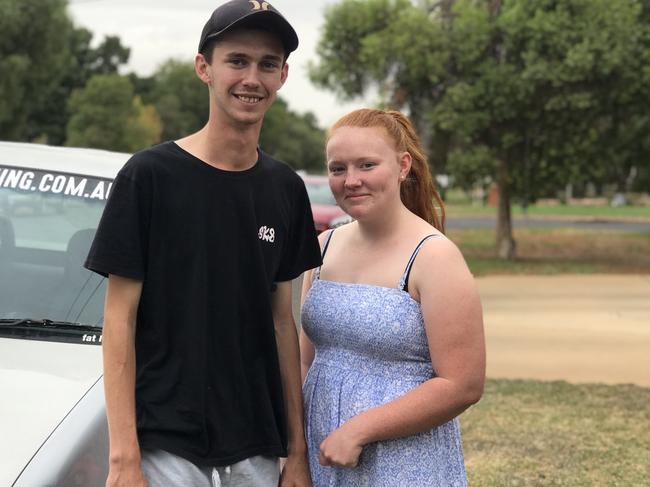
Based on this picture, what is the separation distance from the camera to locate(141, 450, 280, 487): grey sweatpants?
7.46 ft

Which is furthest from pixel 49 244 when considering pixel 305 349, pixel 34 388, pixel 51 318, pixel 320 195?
pixel 320 195

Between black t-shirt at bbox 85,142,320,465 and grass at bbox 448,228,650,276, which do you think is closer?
black t-shirt at bbox 85,142,320,465

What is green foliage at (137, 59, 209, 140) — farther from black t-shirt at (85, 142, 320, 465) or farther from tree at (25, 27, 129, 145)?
black t-shirt at (85, 142, 320, 465)

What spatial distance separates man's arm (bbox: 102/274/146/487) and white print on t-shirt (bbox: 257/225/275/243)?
30 cm

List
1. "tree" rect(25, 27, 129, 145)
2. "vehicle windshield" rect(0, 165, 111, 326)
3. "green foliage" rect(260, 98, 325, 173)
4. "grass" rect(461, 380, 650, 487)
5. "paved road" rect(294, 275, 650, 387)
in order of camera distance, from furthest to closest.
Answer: "green foliage" rect(260, 98, 325, 173), "tree" rect(25, 27, 129, 145), "paved road" rect(294, 275, 650, 387), "grass" rect(461, 380, 650, 487), "vehicle windshield" rect(0, 165, 111, 326)

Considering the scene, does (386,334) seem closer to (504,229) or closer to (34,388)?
(34,388)

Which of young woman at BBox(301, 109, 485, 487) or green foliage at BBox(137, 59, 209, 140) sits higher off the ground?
young woman at BBox(301, 109, 485, 487)

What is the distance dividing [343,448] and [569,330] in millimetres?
8867

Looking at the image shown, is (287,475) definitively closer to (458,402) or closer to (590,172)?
(458,402)

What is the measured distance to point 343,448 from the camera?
242 centimetres

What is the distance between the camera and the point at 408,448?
247 cm

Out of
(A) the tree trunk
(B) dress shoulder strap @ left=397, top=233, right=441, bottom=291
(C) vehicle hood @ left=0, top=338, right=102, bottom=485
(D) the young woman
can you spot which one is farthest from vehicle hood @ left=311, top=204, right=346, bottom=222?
(B) dress shoulder strap @ left=397, top=233, right=441, bottom=291

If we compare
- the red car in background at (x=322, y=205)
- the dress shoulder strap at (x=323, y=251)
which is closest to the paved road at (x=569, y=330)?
the red car in background at (x=322, y=205)

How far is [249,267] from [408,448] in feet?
1.88
